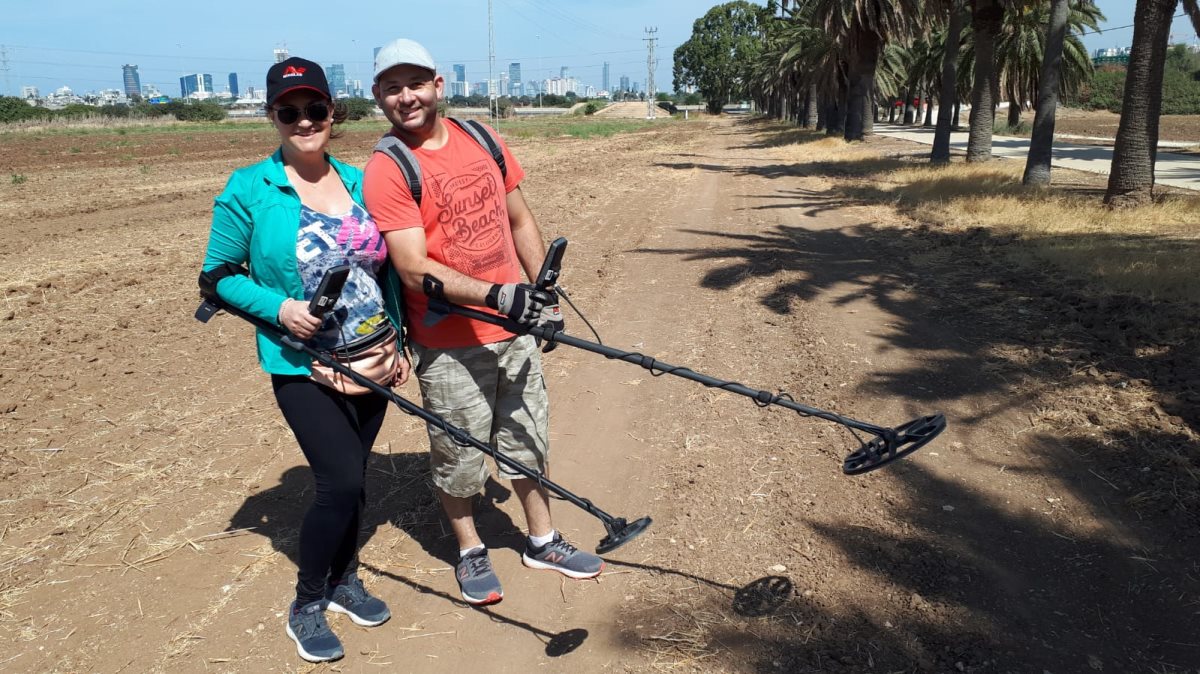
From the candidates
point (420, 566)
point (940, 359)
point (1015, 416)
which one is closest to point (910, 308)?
point (940, 359)

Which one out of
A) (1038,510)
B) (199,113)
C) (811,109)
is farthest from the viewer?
(199,113)

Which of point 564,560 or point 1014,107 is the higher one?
point 1014,107

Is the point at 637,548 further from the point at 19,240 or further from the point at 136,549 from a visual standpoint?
the point at 19,240

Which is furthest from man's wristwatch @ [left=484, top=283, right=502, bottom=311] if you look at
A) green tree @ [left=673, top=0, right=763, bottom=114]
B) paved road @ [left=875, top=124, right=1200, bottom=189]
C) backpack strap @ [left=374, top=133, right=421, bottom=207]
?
green tree @ [left=673, top=0, right=763, bottom=114]

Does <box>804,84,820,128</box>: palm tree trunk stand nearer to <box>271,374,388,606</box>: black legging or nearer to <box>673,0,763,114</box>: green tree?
<box>271,374,388,606</box>: black legging

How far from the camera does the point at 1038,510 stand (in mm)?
3938

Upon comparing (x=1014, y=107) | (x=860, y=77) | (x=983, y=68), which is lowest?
(x=983, y=68)

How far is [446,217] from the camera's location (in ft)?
9.55

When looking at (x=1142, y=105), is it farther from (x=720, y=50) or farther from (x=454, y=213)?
(x=720, y=50)

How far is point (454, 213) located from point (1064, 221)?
32.8 feet

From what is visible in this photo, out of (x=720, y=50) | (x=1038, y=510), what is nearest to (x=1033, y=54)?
(x=1038, y=510)

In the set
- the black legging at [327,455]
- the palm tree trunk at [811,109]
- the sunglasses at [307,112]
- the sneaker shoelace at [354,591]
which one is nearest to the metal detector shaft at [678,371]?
the black legging at [327,455]

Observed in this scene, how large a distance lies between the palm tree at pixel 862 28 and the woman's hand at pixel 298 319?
972 inches

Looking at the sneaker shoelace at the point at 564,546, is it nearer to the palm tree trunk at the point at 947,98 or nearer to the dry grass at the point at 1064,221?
the dry grass at the point at 1064,221
